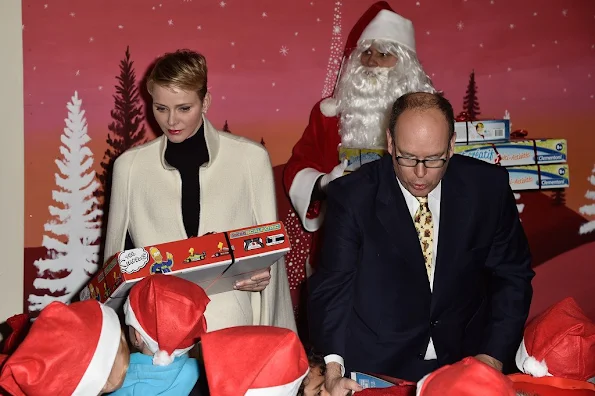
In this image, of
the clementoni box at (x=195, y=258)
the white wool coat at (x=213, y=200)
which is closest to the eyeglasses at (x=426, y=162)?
the clementoni box at (x=195, y=258)

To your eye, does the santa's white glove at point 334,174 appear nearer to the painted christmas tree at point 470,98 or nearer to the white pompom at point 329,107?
the white pompom at point 329,107

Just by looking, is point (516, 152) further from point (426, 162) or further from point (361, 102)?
point (426, 162)

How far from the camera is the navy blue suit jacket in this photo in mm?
3158

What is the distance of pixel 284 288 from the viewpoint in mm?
3943

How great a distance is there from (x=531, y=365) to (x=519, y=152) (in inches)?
96.2

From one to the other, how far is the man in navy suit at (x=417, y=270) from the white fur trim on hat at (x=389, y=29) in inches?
77.4

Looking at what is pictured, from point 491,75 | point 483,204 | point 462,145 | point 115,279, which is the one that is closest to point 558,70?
point 491,75

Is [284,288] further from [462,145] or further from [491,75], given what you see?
[491,75]

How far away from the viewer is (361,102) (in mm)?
5031

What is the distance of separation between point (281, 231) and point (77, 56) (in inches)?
95.4

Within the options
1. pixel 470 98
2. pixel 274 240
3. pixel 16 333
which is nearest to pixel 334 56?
pixel 470 98

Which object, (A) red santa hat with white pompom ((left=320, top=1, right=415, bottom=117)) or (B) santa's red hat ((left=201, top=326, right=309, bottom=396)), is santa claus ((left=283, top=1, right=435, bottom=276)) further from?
(B) santa's red hat ((left=201, top=326, right=309, bottom=396))

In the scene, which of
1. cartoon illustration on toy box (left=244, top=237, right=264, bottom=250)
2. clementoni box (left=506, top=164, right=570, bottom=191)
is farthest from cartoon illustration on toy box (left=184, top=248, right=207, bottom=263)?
clementoni box (left=506, top=164, right=570, bottom=191)

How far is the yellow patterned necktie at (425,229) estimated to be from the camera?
3.26 m
